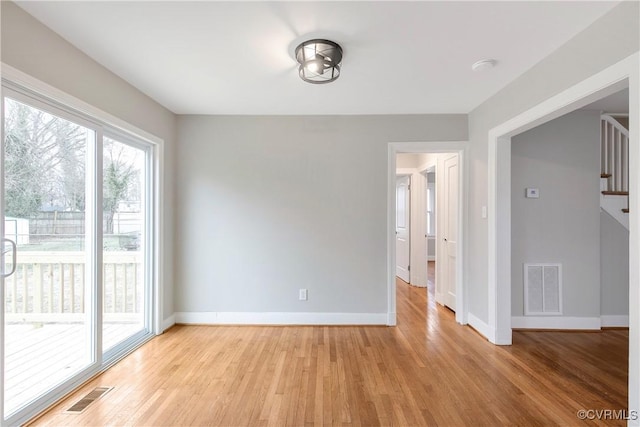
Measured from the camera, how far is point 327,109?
10.2 feet

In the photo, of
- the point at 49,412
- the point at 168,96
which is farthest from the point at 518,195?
the point at 49,412

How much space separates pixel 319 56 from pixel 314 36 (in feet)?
0.42

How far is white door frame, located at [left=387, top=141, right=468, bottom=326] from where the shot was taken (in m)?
3.26

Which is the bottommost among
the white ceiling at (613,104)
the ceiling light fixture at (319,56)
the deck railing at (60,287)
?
the deck railing at (60,287)

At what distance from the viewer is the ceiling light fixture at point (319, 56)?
1.88 m

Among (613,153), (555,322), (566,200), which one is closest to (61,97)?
(566,200)

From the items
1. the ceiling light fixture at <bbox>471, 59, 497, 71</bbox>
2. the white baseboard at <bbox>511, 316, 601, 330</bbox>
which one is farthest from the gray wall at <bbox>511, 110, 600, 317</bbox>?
the ceiling light fixture at <bbox>471, 59, 497, 71</bbox>

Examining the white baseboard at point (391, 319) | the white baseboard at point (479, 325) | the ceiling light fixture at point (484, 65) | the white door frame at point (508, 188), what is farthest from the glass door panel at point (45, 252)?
the white baseboard at point (479, 325)

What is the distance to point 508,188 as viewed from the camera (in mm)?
2779

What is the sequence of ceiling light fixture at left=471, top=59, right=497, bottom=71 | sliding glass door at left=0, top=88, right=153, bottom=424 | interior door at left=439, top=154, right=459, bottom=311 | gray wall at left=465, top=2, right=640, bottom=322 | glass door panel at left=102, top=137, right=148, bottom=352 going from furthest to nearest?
interior door at left=439, top=154, right=459, bottom=311
glass door panel at left=102, top=137, right=148, bottom=352
ceiling light fixture at left=471, top=59, right=497, bottom=71
sliding glass door at left=0, top=88, right=153, bottom=424
gray wall at left=465, top=2, right=640, bottom=322

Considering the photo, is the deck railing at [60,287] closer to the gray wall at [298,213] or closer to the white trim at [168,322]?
the white trim at [168,322]

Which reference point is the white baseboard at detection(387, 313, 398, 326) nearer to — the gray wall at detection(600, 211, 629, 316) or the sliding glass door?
the gray wall at detection(600, 211, 629, 316)

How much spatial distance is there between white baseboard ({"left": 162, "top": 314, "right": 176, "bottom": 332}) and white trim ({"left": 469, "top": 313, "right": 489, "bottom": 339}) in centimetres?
348

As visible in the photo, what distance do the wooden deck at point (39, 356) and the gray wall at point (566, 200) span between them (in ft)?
14.1
